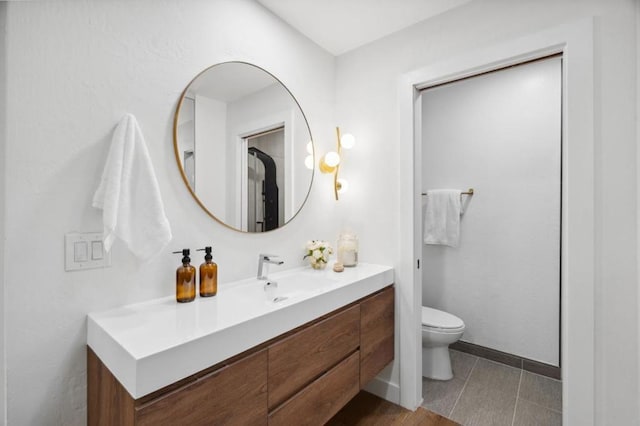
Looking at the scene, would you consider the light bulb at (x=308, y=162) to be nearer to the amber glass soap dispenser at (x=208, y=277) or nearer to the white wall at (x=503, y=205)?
the amber glass soap dispenser at (x=208, y=277)

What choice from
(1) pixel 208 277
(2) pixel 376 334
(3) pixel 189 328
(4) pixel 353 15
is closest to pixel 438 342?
(2) pixel 376 334

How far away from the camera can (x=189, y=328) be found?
99cm

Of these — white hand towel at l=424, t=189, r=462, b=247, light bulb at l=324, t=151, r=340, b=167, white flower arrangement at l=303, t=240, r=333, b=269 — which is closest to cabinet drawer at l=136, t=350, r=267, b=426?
white flower arrangement at l=303, t=240, r=333, b=269

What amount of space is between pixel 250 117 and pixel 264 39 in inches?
19.2

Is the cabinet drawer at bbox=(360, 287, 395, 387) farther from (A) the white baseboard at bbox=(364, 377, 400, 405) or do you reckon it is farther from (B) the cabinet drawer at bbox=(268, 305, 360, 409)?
(A) the white baseboard at bbox=(364, 377, 400, 405)

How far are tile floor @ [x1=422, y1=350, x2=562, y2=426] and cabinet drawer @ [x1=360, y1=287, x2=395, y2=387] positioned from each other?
1.57ft

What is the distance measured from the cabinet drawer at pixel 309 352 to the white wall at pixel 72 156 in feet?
1.96

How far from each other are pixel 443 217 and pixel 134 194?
2.33 meters

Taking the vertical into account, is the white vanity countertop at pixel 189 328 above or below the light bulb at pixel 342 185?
below

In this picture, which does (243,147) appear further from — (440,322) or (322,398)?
(440,322)

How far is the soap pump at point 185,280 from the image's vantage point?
1278 mm

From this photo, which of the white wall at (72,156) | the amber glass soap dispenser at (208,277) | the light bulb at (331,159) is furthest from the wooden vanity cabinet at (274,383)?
the light bulb at (331,159)

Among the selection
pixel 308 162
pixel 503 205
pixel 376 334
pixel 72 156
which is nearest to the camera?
pixel 72 156

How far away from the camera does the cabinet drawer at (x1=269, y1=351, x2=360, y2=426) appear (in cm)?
120
